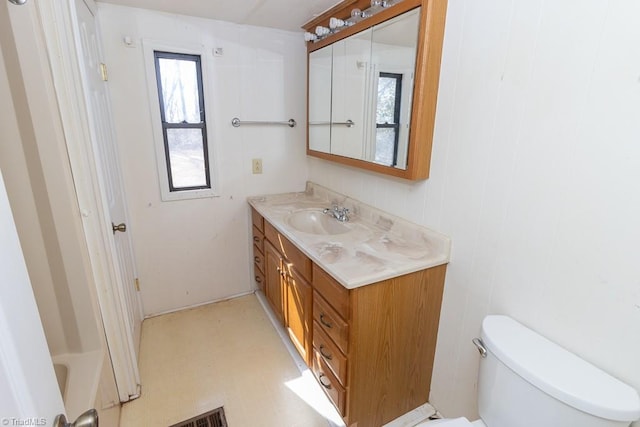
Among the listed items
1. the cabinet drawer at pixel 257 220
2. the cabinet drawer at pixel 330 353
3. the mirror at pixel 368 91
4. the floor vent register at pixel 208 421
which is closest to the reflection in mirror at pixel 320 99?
the mirror at pixel 368 91

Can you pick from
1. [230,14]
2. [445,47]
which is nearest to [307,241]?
[445,47]

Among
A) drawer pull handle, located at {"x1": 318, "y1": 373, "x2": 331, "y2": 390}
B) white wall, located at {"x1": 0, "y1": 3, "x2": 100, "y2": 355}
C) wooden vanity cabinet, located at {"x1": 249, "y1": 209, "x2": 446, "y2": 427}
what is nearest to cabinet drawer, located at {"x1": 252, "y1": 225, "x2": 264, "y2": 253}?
wooden vanity cabinet, located at {"x1": 249, "y1": 209, "x2": 446, "y2": 427}

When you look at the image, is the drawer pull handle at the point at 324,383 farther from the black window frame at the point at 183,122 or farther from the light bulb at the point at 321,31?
the light bulb at the point at 321,31

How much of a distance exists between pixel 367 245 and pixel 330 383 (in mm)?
687

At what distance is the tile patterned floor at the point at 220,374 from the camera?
5.23 feet

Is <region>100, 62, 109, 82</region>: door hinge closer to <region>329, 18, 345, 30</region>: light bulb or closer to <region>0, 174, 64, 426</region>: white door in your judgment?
<region>329, 18, 345, 30</region>: light bulb

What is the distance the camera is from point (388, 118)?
156 centimetres

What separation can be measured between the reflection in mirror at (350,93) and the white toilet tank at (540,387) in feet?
3.72

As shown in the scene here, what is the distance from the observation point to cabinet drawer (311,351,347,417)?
141 cm

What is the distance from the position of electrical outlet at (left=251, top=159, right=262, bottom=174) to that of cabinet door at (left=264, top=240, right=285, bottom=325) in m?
0.59

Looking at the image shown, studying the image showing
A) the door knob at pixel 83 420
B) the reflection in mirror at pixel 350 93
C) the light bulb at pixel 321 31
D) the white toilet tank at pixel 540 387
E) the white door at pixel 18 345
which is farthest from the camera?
the light bulb at pixel 321 31

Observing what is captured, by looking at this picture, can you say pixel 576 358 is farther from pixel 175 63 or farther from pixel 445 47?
pixel 175 63

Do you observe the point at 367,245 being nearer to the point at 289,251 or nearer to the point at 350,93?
the point at 289,251

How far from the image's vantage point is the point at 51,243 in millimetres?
1254
